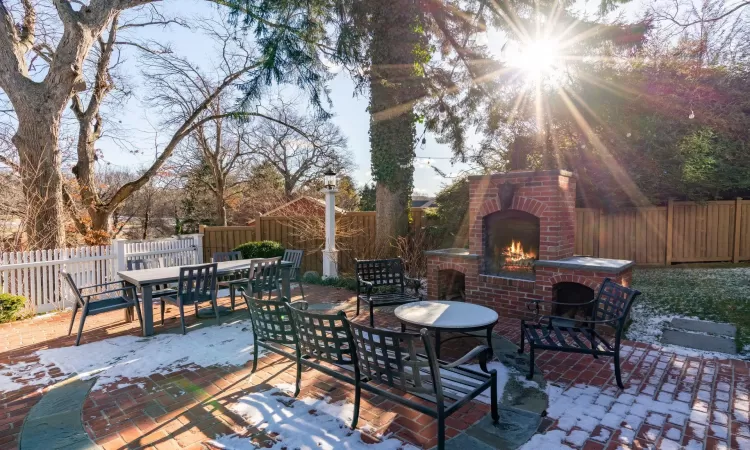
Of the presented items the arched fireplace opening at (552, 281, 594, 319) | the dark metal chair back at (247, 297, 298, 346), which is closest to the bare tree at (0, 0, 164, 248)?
the dark metal chair back at (247, 297, 298, 346)

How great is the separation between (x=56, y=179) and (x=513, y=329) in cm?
886

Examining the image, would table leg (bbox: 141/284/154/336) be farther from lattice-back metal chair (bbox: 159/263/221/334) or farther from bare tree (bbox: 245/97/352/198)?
bare tree (bbox: 245/97/352/198)

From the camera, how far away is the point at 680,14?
31.4 feet

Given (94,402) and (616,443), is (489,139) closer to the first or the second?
(616,443)

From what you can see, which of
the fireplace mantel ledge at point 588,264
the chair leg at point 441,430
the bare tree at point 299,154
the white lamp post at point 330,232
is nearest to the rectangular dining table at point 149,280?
the white lamp post at point 330,232

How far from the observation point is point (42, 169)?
283 inches

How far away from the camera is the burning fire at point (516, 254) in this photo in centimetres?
537

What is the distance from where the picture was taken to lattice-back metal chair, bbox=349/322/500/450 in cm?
218

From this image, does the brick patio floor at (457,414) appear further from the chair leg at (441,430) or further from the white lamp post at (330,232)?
the white lamp post at (330,232)

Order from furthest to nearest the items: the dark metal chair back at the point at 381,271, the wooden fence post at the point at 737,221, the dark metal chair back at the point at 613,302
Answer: the wooden fence post at the point at 737,221, the dark metal chair back at the point at 381,271, the dark metal chair back at the point at 613,302

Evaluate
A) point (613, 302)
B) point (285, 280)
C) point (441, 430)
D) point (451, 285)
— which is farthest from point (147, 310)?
point (613, 302)

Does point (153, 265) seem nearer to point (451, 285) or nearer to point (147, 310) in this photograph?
point (147, 310)

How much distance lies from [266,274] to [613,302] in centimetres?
433

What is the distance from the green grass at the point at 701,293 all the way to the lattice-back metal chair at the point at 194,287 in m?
6.08
